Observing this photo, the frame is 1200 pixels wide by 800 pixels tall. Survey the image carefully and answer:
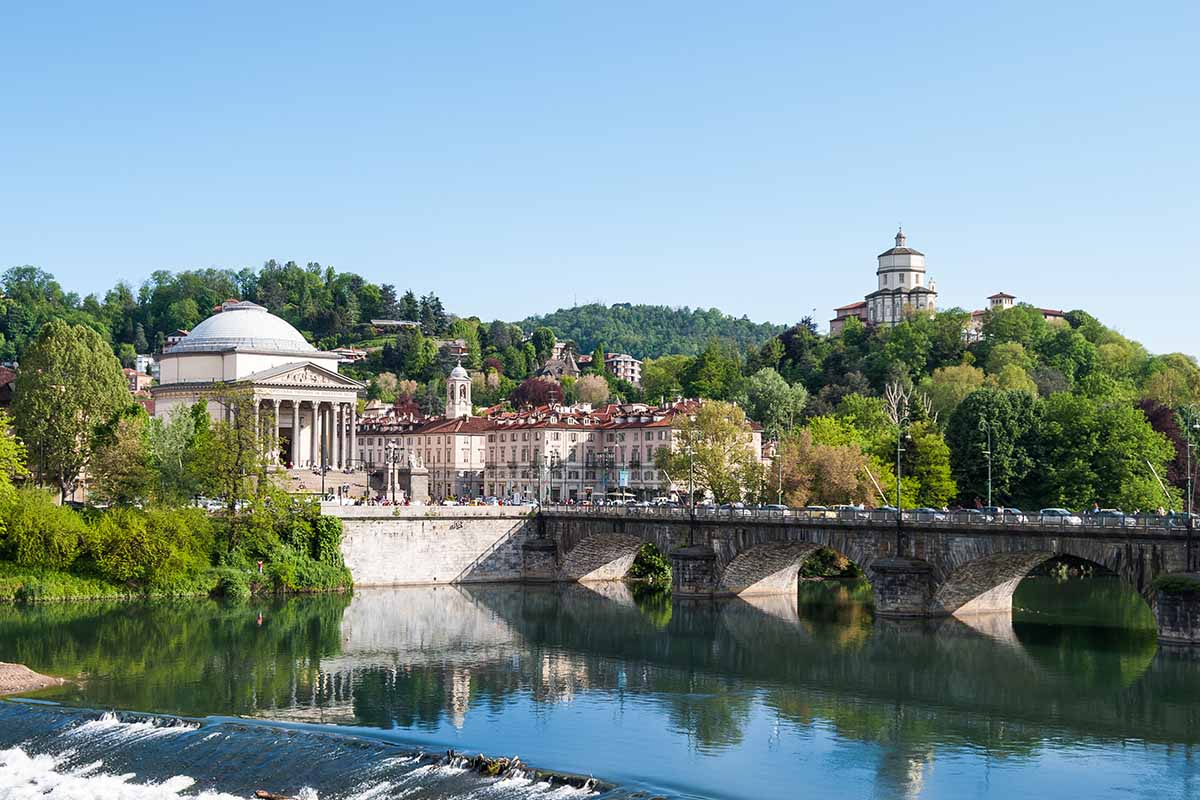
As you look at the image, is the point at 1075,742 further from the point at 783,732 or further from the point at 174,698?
the point at 174,698

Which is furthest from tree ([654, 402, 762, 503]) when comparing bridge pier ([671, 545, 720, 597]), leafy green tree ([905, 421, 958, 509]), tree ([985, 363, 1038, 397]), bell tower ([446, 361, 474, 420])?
bell tower ([446, 361, 474, 420])

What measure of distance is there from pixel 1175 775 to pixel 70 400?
6466cm

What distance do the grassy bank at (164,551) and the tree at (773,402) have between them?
57.0 m

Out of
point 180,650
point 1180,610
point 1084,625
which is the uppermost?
point 1180,610

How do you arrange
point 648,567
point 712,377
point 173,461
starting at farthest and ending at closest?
point 712,377 < point 648,567 < point 173,461

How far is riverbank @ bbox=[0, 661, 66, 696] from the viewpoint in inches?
→ 1694

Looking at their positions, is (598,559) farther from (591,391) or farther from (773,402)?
(591,391)

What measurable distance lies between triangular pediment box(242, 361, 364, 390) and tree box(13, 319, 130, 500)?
51.2 ft

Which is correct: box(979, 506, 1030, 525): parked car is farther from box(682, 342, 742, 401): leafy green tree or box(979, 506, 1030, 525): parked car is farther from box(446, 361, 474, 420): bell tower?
box(682, 342, 742, 401): leafy green tree

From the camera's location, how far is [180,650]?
51875 millimetres

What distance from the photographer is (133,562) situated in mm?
65375

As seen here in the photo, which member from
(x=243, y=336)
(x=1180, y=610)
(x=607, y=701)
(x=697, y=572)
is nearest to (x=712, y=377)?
(x=243, y=336)

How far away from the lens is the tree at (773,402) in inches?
4882

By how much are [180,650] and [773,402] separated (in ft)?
262
